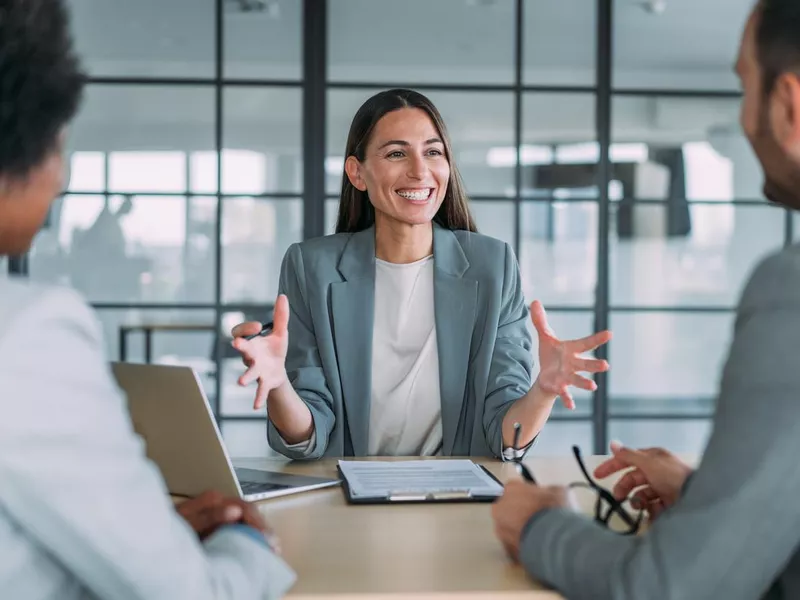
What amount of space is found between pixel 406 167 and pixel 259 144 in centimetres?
224

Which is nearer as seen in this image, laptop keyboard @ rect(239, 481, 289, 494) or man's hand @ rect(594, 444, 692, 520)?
man's hand @ rect(594, 444, 692, 520)

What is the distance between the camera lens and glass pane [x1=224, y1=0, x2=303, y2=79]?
4273 mm

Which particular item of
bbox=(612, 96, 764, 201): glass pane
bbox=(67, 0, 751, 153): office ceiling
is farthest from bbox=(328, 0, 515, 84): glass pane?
bbox=(612, 96, 764, 201): glass pane

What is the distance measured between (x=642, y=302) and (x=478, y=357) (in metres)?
2.61

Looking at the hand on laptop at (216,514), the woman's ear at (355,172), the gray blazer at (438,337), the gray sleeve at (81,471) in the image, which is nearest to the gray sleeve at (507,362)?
the gray blazer at (438,337)

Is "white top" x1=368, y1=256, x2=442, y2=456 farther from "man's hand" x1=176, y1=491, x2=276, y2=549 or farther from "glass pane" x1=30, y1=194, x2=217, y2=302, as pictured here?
"glass pane" x1=30, y1=194, x2=217, y2=302

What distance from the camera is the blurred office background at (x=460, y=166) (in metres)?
4.26

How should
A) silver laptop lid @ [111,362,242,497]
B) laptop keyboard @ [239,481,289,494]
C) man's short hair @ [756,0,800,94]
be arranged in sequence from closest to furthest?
1. man's short hair @ [756,0,800,94]
2. silver laptop lid @ [111,362,242,497]
3. laptop keyboard @ [239,481,289,494]

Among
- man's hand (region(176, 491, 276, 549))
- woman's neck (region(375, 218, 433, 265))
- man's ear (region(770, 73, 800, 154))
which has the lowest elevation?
man's hand (region(176, 491, 276, 549))

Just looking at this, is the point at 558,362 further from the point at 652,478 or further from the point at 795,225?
the point at 795,225

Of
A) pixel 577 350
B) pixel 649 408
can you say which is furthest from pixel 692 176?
pixel 577 350

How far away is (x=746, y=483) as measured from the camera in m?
0.83

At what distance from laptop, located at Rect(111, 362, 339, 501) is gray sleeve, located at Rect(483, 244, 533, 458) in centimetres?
62

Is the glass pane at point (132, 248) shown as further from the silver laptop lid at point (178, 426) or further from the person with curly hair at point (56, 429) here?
the person with curly hair at point (56, 429)
